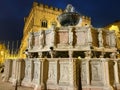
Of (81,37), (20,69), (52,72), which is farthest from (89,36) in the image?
(20,69)

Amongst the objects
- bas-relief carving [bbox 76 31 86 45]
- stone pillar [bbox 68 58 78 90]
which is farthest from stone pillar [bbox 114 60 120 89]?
bas-relief carving [bbox 76 31 86 45]

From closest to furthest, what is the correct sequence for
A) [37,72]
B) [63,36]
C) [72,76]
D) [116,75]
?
[72,76] < [116,75] < [37,72] < [63,36]

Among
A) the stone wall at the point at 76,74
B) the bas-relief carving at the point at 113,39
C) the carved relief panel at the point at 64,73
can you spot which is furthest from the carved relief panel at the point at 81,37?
the carved relief panel at the point at 64,73

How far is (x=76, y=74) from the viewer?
5492 millimetres

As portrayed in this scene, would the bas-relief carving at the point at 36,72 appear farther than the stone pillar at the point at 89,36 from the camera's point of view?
No

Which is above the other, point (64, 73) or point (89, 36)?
point (89, 36)

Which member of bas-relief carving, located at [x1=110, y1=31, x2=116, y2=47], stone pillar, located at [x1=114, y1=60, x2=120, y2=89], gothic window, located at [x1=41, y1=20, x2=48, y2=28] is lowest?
stone pillar, located at [x1=114, y1=60, x2=120, y2=89]

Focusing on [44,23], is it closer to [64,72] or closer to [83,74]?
[64,72]

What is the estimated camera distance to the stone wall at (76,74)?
5.38 metres

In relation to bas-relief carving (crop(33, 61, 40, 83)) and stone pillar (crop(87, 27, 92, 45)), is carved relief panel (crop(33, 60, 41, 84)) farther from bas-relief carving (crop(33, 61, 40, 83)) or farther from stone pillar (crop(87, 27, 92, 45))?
stone pillar (crop(87, 27, 92, 45))

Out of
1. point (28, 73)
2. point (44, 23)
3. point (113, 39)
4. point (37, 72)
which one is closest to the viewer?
point (37, 72)

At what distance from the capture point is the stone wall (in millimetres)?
5379

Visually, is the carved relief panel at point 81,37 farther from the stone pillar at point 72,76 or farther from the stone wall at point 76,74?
the stone pillar at point 72,76

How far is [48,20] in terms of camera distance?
4481 cm
